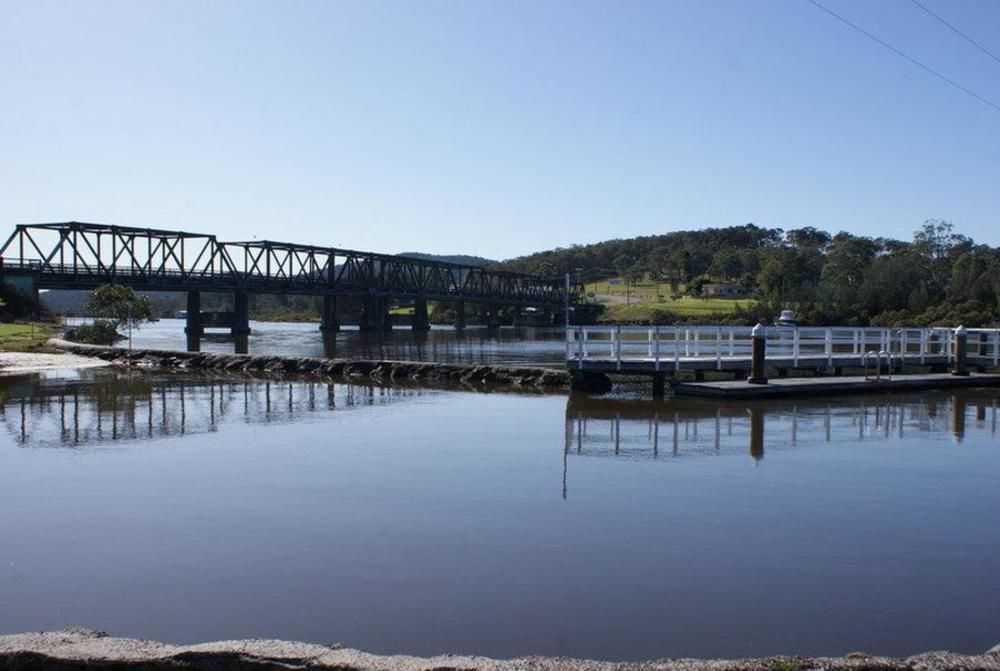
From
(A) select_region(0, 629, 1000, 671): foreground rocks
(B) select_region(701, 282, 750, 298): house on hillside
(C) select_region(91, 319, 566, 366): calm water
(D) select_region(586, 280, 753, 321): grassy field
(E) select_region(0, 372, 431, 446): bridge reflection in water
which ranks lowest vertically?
(C) select_region(91, 319, 566, 366): calm water

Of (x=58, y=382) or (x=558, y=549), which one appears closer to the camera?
(x=558, y=549)

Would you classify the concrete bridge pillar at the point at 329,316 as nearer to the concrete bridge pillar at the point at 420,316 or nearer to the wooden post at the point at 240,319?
the wooden post at the point at 240,319

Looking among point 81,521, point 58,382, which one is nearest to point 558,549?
point 81,521

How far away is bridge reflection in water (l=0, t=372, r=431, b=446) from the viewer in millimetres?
22031

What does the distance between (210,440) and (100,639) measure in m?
13.2

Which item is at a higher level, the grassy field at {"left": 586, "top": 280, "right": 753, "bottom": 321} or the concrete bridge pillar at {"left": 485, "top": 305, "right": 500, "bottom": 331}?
the grassy field at {"left": 586, "top": 280, "right": 753, "bottom": 321}

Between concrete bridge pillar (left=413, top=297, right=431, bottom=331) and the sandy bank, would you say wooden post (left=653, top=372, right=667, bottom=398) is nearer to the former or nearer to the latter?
the sandy bank

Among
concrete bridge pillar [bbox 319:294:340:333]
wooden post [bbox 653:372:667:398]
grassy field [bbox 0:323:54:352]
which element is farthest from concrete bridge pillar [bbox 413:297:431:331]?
wooden post [bbox 653:372:667:398]

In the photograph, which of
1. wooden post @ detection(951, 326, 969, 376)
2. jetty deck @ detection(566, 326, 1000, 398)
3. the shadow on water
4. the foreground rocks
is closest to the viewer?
the foreground rocks

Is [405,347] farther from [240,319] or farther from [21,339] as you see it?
[240,319]

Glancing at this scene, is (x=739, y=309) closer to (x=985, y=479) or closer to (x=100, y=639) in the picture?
(x=985, y=479)

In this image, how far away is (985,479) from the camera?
50.4ft

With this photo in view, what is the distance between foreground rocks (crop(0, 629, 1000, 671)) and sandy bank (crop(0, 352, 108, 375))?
37.9m

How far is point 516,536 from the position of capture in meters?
11.4
